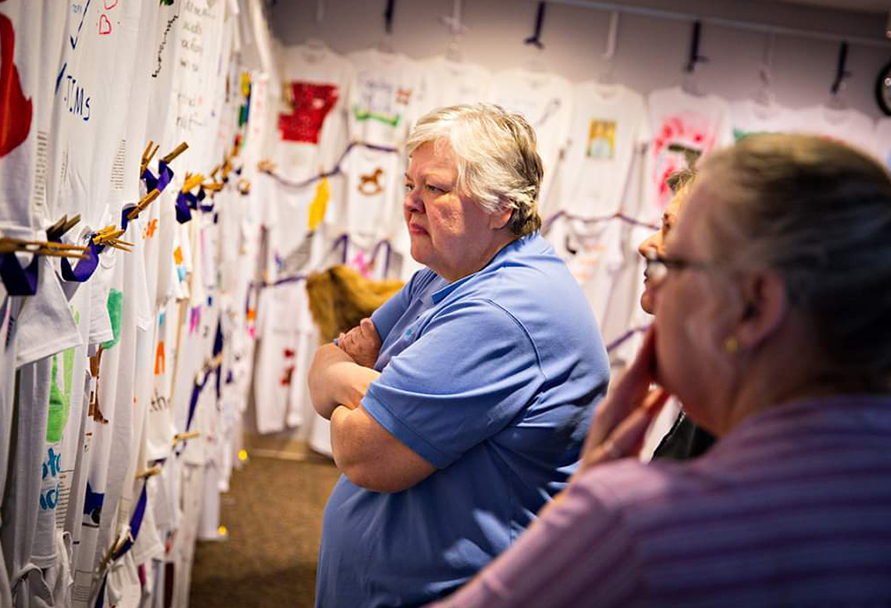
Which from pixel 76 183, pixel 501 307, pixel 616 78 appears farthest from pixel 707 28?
pixel 76 183

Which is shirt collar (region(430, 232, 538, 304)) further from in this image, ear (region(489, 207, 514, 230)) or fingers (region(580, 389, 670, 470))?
fingers (region(580, 389, 670, 470))

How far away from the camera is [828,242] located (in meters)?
0.70

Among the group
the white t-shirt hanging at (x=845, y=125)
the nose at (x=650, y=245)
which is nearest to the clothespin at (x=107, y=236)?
the nose at (x=650, y=245)

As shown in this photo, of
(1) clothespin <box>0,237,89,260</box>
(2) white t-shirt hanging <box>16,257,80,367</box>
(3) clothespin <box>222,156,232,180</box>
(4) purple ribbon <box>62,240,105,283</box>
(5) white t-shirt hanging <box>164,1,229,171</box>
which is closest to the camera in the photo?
(1) clothespin <box>0,237,89,260</box>

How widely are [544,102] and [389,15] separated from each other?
109cm

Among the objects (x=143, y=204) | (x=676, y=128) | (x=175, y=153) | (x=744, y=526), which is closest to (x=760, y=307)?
(x=744, y=526)

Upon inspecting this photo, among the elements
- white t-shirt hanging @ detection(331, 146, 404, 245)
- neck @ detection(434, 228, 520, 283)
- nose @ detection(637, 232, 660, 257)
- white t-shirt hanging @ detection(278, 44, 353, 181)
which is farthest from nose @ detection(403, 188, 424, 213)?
white t-shirt hanging @ detection(278, 44, 353, 181)

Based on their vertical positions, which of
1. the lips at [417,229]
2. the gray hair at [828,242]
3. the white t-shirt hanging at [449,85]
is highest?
the white t-shirt hanging at [449,85]

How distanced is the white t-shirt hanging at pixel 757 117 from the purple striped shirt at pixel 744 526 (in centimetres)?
493

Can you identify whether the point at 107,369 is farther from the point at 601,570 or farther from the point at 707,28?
the point at 707,28

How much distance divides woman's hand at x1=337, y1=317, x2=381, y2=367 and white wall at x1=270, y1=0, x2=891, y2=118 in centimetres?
378

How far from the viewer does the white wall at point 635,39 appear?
5.23 m

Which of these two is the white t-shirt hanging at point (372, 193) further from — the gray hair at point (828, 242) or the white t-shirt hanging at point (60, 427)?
the gray hair at point (828, 242)

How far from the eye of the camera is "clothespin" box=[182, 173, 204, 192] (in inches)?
81.6
